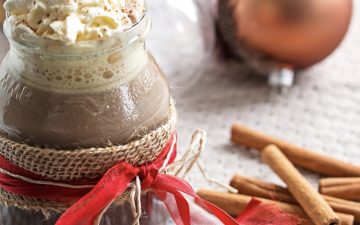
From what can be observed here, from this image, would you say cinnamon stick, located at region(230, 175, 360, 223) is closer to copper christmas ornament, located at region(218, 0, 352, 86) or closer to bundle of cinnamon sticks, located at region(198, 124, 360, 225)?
bundle of cinnamon sticks, located at region(198, 124, 360, 225)

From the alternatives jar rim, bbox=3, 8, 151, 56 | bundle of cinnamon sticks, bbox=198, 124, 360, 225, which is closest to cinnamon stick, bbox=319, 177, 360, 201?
bundle of cinnamon sticks, bbox=198, 124, 360, 225

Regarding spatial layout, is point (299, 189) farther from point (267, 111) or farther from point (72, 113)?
point (72, 113)

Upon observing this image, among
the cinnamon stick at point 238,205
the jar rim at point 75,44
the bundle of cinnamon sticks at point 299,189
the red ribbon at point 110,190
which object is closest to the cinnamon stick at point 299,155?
the bundle of cinnamon sticks at point 299,189

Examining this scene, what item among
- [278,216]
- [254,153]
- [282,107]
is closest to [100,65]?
[278,216]

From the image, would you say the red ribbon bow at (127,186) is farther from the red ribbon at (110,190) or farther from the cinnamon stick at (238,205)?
the cinnamon stick at (238,205)

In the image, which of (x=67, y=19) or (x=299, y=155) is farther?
(x=299, y=155)

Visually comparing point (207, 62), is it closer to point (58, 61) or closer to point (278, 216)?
point (278, 216)

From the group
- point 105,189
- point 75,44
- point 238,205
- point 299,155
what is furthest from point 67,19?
point 299,155
